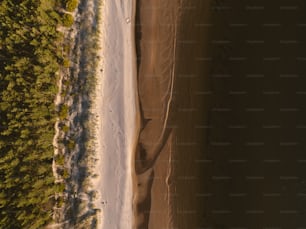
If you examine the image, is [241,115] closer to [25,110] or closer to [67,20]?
[67,20]

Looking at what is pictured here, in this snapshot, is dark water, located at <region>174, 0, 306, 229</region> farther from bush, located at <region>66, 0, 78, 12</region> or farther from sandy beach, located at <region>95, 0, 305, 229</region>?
bush, located at <region>66, 0, 78, 12</region>

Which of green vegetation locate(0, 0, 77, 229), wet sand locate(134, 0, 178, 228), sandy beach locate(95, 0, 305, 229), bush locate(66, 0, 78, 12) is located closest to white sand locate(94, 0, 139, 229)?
sandy beach locate(95, 0, 305, 229)

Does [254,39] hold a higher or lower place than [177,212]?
higher

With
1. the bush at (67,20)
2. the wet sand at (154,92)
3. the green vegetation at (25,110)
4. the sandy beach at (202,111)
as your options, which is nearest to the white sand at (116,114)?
the sandy beach at (202,111)

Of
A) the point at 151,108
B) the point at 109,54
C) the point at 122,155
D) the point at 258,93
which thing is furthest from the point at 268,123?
the point at 109,54

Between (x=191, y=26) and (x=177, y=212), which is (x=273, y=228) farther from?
(x=191, y=26)

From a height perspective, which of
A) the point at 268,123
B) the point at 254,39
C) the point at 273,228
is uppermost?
the point at 254,39
